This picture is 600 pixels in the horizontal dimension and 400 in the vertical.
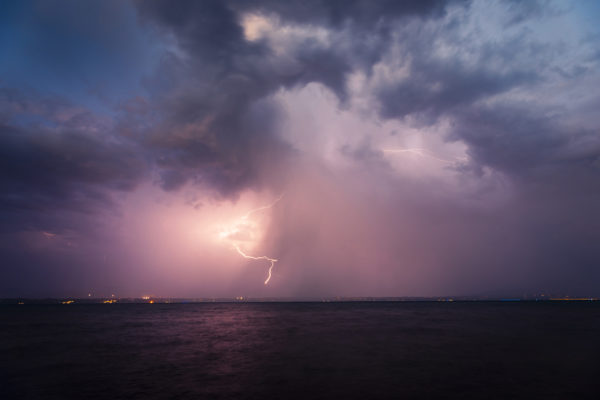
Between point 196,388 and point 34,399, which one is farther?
point 196,388

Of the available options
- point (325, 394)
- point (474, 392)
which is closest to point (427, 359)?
point (474, 392)

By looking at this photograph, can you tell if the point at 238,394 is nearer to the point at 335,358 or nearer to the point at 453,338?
the point at 335,358

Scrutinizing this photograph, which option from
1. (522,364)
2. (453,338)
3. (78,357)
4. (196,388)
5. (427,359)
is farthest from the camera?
(453,338)

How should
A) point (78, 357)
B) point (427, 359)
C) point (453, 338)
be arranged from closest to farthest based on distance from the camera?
1. point (427, 359)
2. point (78, 357)
3. point (453, 338)

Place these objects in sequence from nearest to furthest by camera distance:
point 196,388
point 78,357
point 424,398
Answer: point 424,398, point 196,388, point 78,357

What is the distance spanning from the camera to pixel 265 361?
26.8m

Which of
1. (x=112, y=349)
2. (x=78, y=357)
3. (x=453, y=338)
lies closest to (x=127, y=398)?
(x=78, y=357)

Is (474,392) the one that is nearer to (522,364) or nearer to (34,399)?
(522,364)

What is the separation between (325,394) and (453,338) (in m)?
28.1

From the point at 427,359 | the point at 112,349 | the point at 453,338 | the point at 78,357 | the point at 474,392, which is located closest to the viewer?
the point at 474,392

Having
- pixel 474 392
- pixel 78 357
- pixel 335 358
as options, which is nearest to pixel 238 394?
pixel 335 358

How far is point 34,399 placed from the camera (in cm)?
1717

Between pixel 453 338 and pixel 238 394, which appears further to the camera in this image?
pixel 453 338

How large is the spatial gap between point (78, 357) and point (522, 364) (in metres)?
39.2
